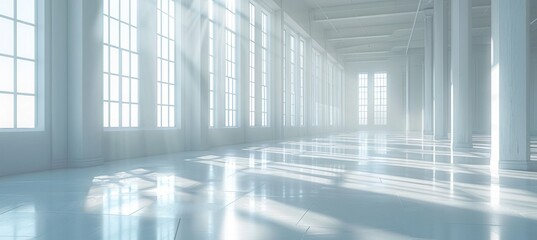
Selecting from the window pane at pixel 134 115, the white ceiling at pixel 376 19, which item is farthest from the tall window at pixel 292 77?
the window pane at pixel 134 115

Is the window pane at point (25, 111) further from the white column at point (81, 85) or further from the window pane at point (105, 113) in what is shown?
the window pane at point (105, 113)

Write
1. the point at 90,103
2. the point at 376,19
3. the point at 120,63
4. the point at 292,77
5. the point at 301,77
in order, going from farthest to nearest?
1. the point at 376,19
2. the point at 301,77
3. the point at 292,77
4. the point at 120,63
5. the point at 90,103

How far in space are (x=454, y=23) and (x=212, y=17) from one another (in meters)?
11.7

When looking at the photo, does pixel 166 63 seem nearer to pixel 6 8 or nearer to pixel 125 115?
pixel 125 115

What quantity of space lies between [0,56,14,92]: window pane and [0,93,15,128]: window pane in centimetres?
19

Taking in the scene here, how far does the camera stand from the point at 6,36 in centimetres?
1059

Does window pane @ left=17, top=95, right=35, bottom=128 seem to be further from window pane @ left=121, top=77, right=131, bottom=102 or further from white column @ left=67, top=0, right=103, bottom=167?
window pane @ left=121, top=77, right=131, bottom=102

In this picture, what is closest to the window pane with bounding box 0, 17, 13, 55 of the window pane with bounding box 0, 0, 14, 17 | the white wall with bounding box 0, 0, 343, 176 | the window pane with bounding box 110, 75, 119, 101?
the window pane with bounding box 0, 0, 14, 17

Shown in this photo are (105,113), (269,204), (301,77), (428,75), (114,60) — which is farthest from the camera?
(301,77)

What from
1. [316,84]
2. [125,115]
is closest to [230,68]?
[125,115]

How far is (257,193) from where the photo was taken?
7.53 m

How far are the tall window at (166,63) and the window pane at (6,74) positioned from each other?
7148 mm

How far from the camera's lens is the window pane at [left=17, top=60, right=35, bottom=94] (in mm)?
10953

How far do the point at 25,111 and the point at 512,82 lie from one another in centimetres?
1232
